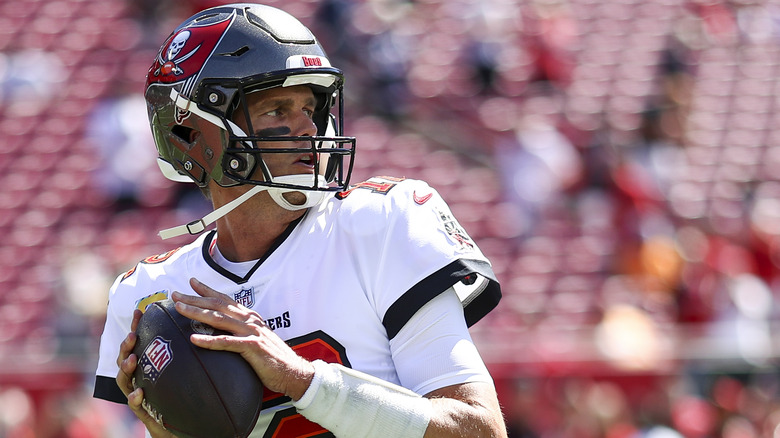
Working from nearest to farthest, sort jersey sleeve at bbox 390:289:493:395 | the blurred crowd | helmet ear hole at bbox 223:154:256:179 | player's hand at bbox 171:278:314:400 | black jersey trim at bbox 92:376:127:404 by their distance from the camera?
1. player's hand at bbox 171:278:314:400
2. jersey sleeve at bbox 390:289:493:395
3. helmet ear hole at bbox 223:154:256:179
4. black jersey trim at bbox 92:376:127:404
5. the blurred crowd

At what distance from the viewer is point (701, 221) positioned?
7.40 metres

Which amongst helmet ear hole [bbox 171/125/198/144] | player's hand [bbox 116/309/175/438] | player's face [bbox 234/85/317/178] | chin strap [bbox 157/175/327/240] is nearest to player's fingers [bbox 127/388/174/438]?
player's hand [bbox 116/309/175/438]

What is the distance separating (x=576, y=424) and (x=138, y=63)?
509 centimetres

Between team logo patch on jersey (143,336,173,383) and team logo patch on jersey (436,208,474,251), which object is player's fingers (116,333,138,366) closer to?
team logo patch on jersey (143,336,173,383)

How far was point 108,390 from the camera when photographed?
2305mm

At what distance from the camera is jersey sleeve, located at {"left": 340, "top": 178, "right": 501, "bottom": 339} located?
1.99m

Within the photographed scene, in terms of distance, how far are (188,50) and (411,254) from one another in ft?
2.33

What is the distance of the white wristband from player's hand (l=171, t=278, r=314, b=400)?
26mm

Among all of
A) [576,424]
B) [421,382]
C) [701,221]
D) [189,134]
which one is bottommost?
[701,221]

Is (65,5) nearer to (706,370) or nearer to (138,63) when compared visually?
(138,63)

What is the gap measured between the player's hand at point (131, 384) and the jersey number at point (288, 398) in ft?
0.68

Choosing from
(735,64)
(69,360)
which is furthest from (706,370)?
(735,64)

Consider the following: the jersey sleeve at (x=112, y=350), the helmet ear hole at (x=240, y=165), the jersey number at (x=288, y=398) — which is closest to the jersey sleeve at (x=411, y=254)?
the jersey number at (x=288, y=398)

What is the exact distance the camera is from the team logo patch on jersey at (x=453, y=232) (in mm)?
2072
